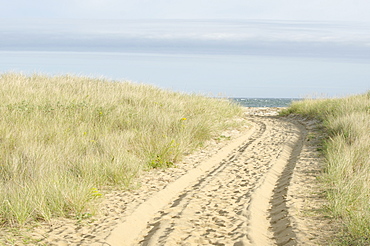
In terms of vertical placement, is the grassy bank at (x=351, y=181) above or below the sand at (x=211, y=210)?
above

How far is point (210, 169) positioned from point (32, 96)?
8110 mm

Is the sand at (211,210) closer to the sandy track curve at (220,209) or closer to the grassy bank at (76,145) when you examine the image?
the sandy track curve at (220,209)

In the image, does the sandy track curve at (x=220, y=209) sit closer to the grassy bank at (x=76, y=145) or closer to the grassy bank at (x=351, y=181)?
the grassy bank at (x=351, y=181)

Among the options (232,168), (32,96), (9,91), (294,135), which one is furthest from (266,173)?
(9,91)

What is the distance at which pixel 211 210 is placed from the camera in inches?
220

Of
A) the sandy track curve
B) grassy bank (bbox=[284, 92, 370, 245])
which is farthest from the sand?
grassy bank (bbox=[284, 92, 370, 245])

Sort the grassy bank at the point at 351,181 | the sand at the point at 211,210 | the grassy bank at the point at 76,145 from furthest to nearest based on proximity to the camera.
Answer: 1. the grassy bank at the point at 76,145
2. the sand at the point at 211,210
3. the grassy bank at the point at 351,181

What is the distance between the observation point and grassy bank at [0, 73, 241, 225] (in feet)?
16.9

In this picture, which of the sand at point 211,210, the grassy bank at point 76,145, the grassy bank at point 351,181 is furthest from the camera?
the grassy bank at point 76,145

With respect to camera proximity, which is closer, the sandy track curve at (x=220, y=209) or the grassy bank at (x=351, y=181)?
the grassy bank at (x=351, y=181)

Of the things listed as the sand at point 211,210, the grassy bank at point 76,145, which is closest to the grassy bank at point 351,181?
the sand at point 211,210

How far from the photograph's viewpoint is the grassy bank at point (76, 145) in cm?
516

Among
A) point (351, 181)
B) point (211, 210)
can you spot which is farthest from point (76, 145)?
point (351, 181)

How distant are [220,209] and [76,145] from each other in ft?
12.5
